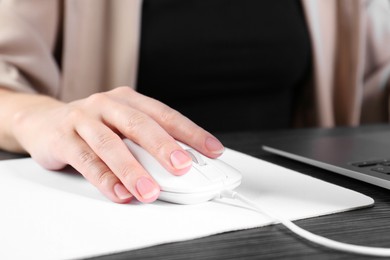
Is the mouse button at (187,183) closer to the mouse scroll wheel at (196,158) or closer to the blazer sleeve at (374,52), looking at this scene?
the mouse scroll wheel at (196,158)

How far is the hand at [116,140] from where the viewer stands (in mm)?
422

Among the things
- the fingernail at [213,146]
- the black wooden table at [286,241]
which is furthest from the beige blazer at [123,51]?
the black wooden table at [286,241]

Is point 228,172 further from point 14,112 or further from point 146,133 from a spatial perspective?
point 14,112

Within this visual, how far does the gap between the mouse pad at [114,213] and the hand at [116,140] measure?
2 cm

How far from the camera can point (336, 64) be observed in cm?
118

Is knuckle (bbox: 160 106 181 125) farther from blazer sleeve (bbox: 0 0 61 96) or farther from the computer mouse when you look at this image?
blazer sleeve (bbox: 0 0 61 96)

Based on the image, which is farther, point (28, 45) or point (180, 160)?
point (28, 45)

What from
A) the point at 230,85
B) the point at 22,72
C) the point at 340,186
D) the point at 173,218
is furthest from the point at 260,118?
the point at 173,218

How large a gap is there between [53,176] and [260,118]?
60 cm

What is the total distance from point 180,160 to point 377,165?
0.20m

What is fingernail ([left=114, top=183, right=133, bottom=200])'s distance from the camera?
42 centimetres

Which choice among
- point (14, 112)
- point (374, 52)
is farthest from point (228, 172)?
point (374, 52)

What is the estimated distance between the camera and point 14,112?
2.14ft

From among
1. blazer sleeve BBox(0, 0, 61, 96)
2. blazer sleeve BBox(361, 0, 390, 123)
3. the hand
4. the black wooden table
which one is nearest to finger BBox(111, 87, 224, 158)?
the hand
